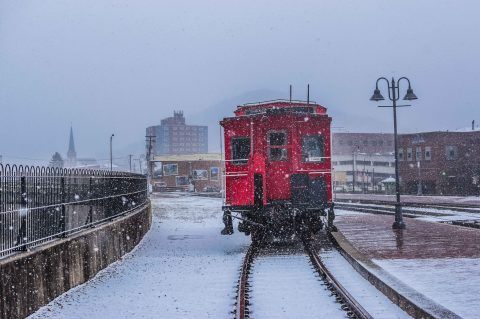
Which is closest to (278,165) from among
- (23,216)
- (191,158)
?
(23,216)

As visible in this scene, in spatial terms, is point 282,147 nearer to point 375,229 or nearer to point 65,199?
point 375,229

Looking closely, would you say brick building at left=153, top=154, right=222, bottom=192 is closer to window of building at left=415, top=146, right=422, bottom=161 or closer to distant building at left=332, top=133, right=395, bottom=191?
distant building at left=332, top=133, right=395, bottom=191

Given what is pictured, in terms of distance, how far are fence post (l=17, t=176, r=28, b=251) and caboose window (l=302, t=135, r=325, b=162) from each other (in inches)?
356

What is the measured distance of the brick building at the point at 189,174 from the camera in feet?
319

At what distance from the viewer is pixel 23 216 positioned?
9586 mm

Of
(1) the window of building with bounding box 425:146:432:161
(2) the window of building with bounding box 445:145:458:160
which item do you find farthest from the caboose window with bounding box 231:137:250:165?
(2) the window of building with bounding box 445:145:458:160

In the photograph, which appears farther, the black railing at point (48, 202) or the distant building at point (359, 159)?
the distant building at point (359, 159)

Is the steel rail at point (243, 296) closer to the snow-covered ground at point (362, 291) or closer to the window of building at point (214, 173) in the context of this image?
the snow-covered ground at point (362, 291)

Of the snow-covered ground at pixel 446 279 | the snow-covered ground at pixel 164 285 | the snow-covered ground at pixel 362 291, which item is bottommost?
the snow-covered ground at pixel 164 285

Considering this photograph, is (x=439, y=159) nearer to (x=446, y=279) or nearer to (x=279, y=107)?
(x=279, y=107)

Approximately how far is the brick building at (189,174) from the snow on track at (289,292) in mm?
82186

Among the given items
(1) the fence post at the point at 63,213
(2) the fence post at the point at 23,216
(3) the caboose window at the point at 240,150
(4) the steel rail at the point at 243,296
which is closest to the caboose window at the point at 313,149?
(3) the caboose window at the point at 240,150

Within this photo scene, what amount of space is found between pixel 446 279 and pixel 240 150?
8.49 meters

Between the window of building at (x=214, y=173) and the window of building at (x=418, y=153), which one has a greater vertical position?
the window of building at (x=418, y=153)
